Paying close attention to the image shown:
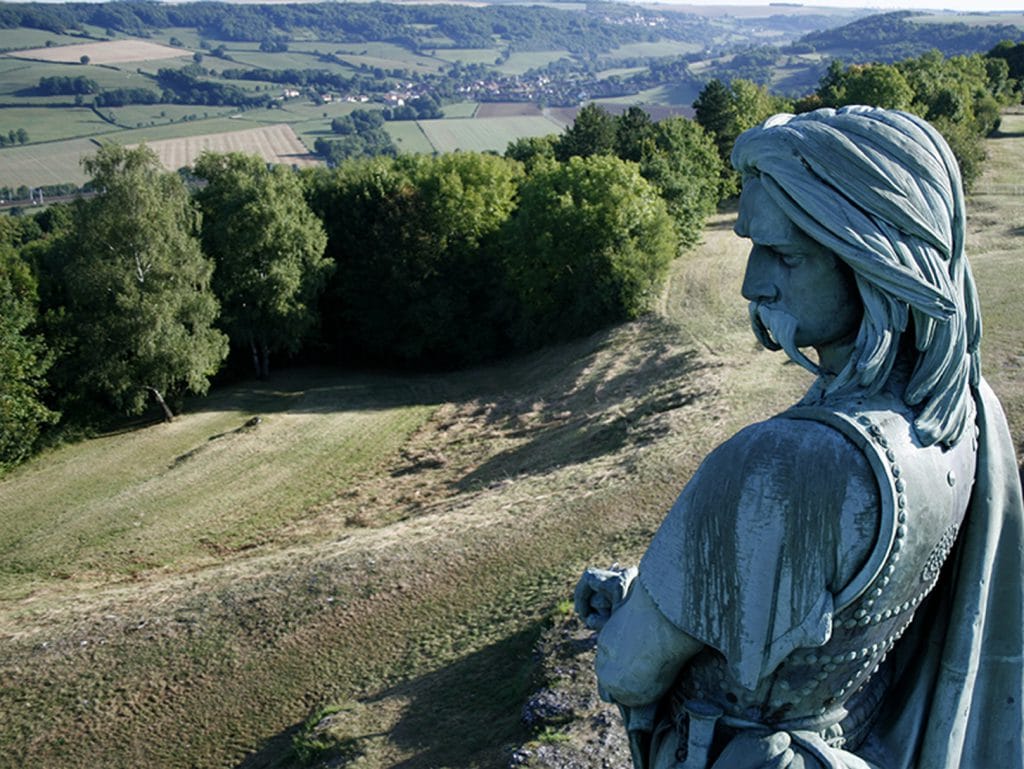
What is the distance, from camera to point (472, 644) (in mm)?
15719

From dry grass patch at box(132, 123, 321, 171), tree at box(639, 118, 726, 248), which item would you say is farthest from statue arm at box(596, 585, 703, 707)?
dry grass patch at box(132, 123, 321, 171)

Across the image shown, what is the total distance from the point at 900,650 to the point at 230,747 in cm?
1374

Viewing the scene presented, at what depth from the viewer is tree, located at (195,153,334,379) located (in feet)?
135

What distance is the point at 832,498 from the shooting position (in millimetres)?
2670

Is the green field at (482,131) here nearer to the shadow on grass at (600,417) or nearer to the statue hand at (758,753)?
the shadow on grass at (600,417)

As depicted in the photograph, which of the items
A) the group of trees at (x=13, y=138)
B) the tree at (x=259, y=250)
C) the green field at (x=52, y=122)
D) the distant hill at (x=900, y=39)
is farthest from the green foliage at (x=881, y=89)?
the group of trees at (x=13, y=138)

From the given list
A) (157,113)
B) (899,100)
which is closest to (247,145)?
(157,113)

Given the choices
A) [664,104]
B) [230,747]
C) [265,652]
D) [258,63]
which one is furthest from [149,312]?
[258,63]

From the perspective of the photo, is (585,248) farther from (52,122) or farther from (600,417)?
(52,122)

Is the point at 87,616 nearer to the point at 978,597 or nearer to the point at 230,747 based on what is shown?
the point at 230,747

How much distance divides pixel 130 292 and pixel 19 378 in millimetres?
4990

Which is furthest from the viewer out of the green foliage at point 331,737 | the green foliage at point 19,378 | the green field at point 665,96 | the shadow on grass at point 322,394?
the green field at point 665,96

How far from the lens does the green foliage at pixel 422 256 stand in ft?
146

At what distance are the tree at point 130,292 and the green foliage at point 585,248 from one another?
14.2 meters
